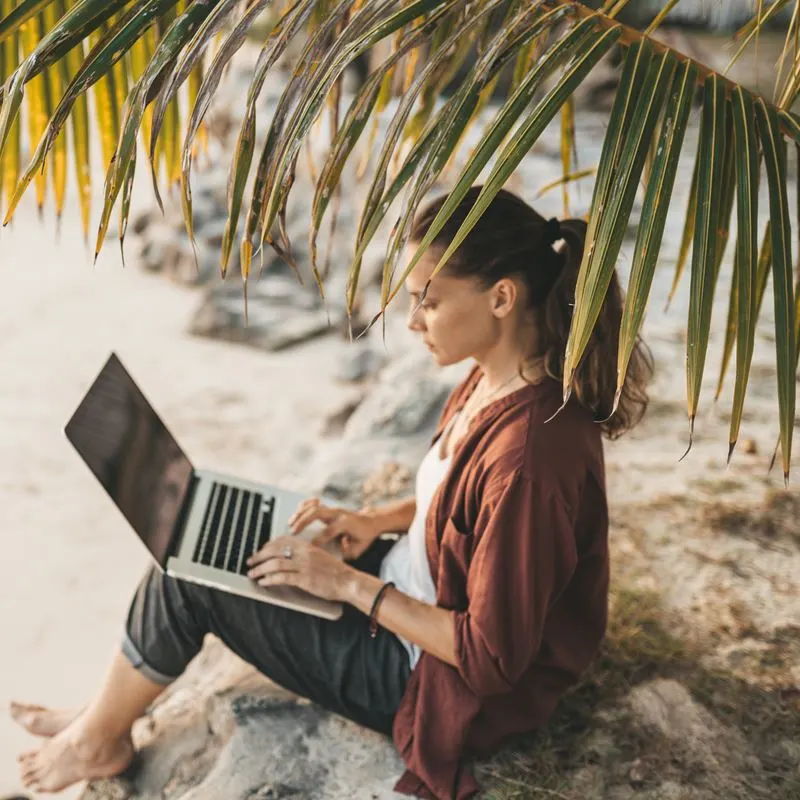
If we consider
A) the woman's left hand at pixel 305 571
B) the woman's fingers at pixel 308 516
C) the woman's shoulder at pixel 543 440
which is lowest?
the woman's left hand at pixel 305 571

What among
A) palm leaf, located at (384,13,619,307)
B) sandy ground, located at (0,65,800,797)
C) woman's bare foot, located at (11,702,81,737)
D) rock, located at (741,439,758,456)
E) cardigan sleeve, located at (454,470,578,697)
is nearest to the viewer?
palm leaf, located at (384,13,619,307)

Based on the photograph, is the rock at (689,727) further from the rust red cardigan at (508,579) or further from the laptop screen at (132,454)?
the laptop screen at (132,454)

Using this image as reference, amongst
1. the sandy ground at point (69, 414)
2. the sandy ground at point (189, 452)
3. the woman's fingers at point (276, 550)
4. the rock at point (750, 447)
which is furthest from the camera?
the sandy ground at point (69, 414)

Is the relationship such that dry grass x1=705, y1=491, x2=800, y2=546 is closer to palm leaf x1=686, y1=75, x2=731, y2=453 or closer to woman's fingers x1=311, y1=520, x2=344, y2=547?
woman's fingers x1=311, y1=520, x2=344, y2=547

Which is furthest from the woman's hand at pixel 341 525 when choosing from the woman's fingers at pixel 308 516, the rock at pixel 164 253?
the rock at pixel 164 253

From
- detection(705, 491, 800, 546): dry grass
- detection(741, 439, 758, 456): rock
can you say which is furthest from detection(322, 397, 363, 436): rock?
detection(705, 491, 800, 546): dry grass

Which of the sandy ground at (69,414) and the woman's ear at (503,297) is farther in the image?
the sandy ground at (69,414)

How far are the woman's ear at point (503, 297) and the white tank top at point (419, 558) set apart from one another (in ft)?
0.78

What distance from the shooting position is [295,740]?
148 cm

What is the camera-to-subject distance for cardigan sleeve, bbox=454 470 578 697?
116cm

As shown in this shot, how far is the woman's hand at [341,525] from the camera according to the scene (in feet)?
Result: 5.05

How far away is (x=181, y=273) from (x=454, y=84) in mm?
2391

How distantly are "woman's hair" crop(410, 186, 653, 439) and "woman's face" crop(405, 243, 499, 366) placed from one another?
2cm

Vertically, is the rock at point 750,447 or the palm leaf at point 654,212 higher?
the palm leaf at point 654,212
